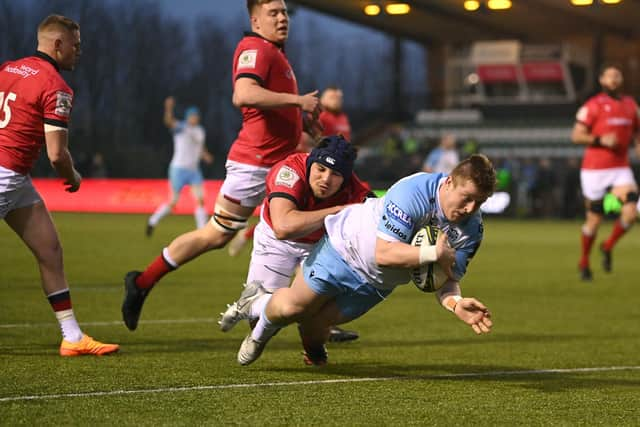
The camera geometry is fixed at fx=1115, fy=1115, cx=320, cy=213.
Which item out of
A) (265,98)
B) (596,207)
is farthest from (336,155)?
(596,207)

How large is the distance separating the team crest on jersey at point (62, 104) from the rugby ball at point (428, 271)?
2.25 metres

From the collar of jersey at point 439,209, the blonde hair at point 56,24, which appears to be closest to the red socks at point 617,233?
the collar of jersey at point 439,209

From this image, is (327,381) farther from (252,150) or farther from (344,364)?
(252,150)

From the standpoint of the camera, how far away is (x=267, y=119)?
24.8ft

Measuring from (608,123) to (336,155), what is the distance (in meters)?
8.49

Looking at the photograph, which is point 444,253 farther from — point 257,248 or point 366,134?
point 366,134

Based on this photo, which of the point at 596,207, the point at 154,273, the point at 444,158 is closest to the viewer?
the point at 154,273

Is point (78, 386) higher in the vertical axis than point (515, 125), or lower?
higher

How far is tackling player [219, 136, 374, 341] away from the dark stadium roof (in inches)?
1181

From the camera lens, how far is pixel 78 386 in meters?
5.70

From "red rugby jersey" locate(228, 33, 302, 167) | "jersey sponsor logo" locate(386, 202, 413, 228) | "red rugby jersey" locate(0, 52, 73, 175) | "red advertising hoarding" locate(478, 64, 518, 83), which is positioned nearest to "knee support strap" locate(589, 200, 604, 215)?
"red rugby jersey" locate(228, 33, 302, 167)

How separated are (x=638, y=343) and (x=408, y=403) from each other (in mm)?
3294

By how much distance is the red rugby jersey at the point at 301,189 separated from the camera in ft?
20.6

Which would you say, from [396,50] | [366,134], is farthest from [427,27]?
[366,134]
